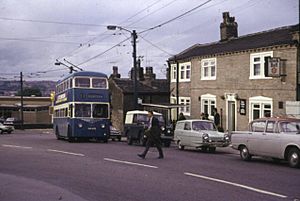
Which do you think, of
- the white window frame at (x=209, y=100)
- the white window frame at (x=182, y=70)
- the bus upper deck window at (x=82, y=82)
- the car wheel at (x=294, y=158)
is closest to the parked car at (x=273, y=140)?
the car wheel at (x=294, y=158)

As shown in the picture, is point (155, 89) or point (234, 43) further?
Answer: point (155, 89)

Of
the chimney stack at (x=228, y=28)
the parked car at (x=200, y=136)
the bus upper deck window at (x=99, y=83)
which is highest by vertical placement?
the chimney stack at (x=228, y=28)

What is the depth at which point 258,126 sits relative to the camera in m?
17.5

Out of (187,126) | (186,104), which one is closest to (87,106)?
(187,126)

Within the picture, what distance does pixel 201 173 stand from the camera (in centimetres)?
1368

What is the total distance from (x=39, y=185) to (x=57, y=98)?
24217 mm

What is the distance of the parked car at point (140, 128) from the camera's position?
2716cm

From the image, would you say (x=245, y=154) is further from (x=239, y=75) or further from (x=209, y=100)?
(x=209, y=100)

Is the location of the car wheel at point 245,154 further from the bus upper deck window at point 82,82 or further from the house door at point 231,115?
the house door at point 231,115

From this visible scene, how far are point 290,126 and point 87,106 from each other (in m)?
15.8

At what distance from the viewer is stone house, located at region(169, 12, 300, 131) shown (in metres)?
27.0

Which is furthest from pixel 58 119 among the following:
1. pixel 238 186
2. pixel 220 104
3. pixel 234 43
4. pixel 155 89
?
pixel 238 186

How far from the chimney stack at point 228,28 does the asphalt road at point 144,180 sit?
2030 centimetres

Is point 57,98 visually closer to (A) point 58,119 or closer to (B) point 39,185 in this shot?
(A) point 58,119
